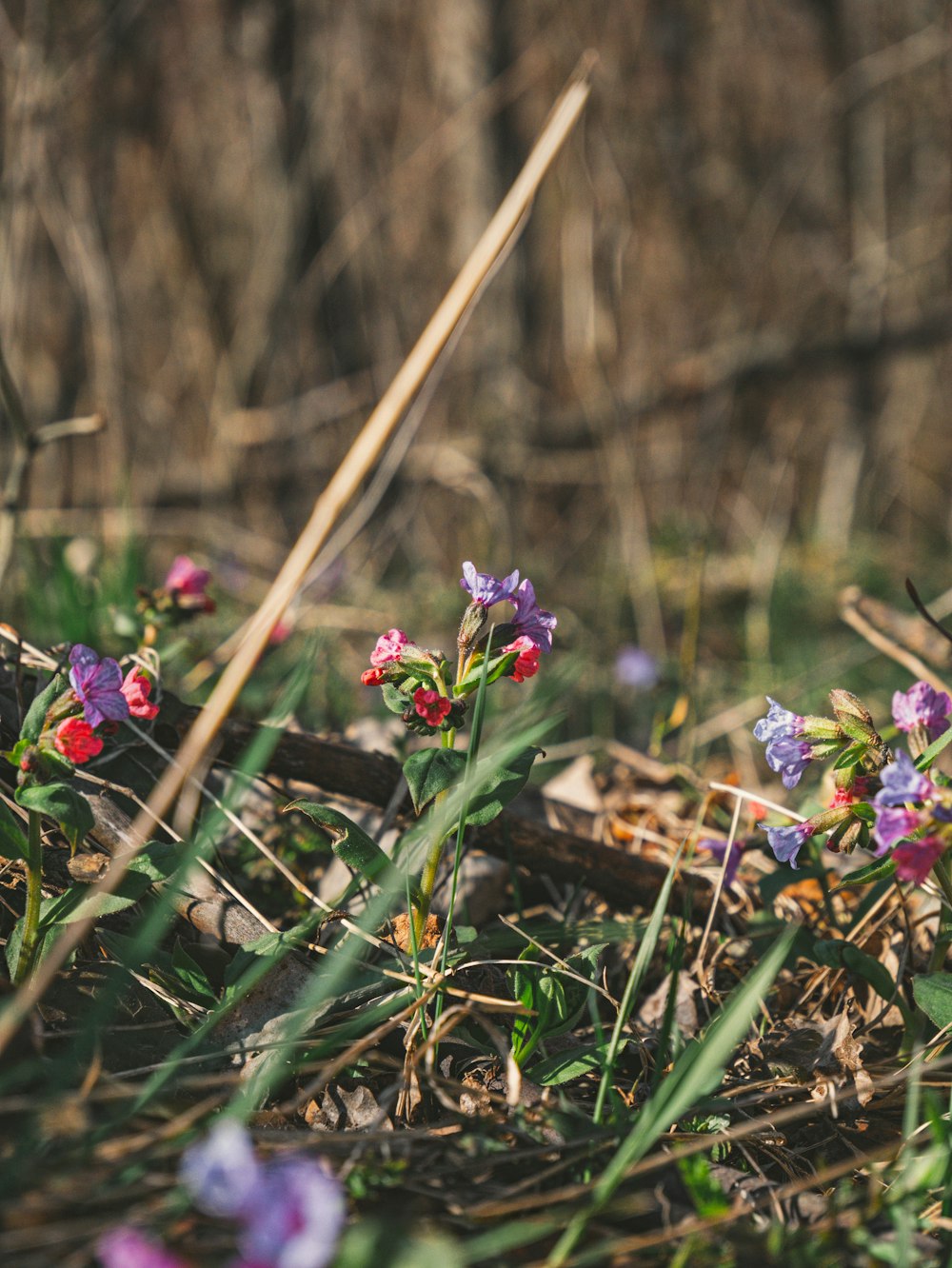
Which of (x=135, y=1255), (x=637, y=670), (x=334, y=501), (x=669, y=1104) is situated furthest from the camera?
(x=637, y=670)

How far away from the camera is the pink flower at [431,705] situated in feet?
3.30

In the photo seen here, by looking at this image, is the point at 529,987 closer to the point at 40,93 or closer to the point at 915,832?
the point at 915,832

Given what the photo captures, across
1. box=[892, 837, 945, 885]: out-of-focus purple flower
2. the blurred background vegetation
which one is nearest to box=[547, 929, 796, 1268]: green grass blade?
box=[892, 837, 945, 885]: out-of-focus purple flower

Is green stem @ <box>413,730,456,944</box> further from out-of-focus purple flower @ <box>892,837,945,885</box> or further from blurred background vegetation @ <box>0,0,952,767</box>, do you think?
blurred background vegetation @ <box>0,0,952,767</box>

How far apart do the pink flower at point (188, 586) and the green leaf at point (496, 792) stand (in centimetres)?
74

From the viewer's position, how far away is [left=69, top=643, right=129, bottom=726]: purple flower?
3.12 ft

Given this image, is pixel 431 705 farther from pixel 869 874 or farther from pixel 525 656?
pixel 869 874

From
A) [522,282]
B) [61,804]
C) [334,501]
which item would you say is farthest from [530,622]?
[522,282]

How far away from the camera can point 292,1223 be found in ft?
1.86

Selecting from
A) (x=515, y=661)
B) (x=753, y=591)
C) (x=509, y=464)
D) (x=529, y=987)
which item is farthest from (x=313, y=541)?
(x=509, y=464)

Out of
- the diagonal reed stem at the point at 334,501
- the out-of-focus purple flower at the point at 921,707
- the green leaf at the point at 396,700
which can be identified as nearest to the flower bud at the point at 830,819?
the out-of-focus purple flower at the point at 921,707

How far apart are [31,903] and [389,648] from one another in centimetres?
43

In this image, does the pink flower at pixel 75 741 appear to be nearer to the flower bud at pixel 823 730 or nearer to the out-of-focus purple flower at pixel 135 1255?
the out-of-focus purple flower at pixel 135 1255

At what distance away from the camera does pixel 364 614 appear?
2969mm
